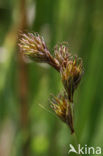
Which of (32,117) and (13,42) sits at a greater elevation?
(13,42)

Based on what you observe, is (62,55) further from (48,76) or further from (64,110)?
(48,76)

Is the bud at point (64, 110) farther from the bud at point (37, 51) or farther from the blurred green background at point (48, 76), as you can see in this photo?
the blurred green background at point (48, 76)

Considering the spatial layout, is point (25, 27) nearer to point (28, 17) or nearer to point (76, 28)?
point (28, 17)

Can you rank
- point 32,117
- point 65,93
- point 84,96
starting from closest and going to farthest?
point 65,93 < point 84,96 < point 32,117

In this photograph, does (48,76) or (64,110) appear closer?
(64,110)

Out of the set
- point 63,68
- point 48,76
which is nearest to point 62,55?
point 63,68

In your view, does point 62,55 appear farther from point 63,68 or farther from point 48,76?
point 48,76

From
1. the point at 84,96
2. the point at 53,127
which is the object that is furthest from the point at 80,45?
the point at 53,127
